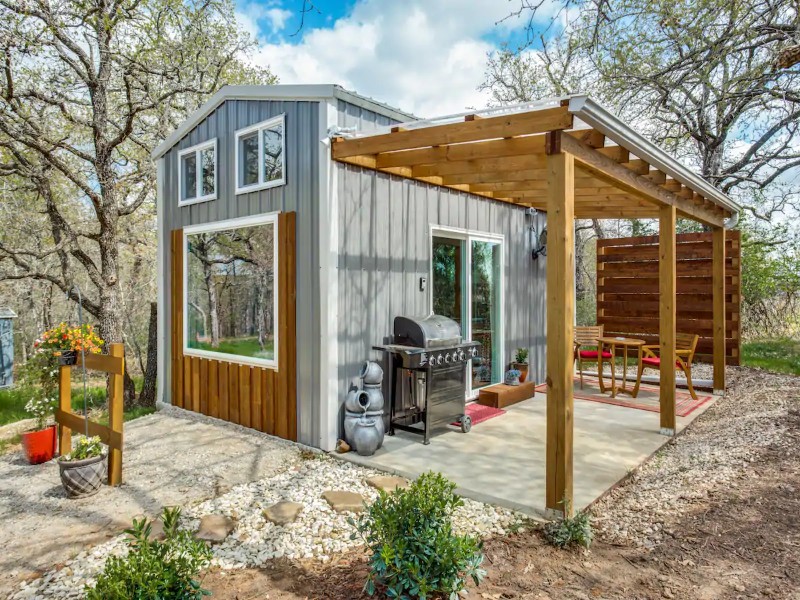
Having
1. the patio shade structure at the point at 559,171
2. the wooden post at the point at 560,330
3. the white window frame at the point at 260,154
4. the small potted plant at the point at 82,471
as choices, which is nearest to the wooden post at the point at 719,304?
the patio shade structure at the point at 559,171

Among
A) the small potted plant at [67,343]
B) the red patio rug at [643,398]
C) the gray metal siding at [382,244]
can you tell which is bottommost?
the red patio rug at [643,398]

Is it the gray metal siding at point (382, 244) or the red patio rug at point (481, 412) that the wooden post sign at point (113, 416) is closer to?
the gray metal siding at point (382, 244)

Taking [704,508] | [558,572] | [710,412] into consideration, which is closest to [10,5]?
[558,572]

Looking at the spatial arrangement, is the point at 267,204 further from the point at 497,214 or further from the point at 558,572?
the point at 558,572

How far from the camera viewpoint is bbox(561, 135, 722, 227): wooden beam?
305cm

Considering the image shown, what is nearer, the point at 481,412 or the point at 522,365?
the point at 481,412

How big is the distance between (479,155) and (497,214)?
9.04 ft

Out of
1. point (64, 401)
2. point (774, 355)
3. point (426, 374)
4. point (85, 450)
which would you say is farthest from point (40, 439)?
point (774, 355)

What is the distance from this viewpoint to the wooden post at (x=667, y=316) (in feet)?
14.9

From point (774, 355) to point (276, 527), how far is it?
959 cm

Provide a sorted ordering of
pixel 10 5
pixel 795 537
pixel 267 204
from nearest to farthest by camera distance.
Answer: pixel 795 537
pixel 267 204
pixel 10 5

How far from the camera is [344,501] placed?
323cm

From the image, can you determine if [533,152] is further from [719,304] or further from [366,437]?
[719,304]

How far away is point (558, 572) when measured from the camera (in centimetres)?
241
